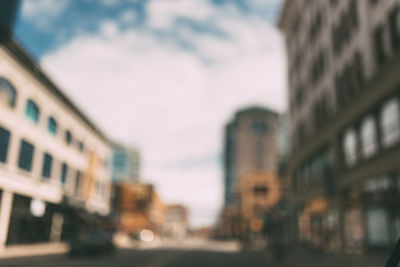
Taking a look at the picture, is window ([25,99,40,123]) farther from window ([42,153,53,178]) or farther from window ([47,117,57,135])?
window ([42,153,53,178])

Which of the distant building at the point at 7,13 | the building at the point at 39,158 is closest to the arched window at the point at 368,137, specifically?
the distant building at the point at 7,13

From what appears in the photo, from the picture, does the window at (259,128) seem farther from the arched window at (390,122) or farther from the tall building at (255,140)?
the arched window at (390,122)

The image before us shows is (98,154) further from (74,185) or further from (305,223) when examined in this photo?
(305,223)

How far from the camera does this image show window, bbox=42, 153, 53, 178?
33.4 m

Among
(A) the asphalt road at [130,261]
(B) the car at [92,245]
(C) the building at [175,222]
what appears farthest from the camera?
(C) the building at [175,222]

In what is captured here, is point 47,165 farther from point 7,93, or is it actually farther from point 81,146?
point 7,93

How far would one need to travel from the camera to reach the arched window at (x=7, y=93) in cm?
2594

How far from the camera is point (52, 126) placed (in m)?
35.1

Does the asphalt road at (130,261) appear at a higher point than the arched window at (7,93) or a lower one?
lower

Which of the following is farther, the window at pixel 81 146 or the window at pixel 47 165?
the window at pixel 81 146

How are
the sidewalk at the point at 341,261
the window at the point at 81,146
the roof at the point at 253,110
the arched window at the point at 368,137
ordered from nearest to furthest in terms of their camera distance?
the sidewalk at the point at 341,261 → the arched window at the point at 368,137 → the window at the point at 81,146 → the roof at the point at 253,110

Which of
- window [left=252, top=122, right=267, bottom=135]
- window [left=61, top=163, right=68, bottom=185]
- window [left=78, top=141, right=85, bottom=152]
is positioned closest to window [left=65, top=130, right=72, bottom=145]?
window [left=61, top=163, right=68, bottom=185]

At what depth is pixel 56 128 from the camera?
35844 mm

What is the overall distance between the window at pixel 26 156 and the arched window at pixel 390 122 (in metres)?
23.9
